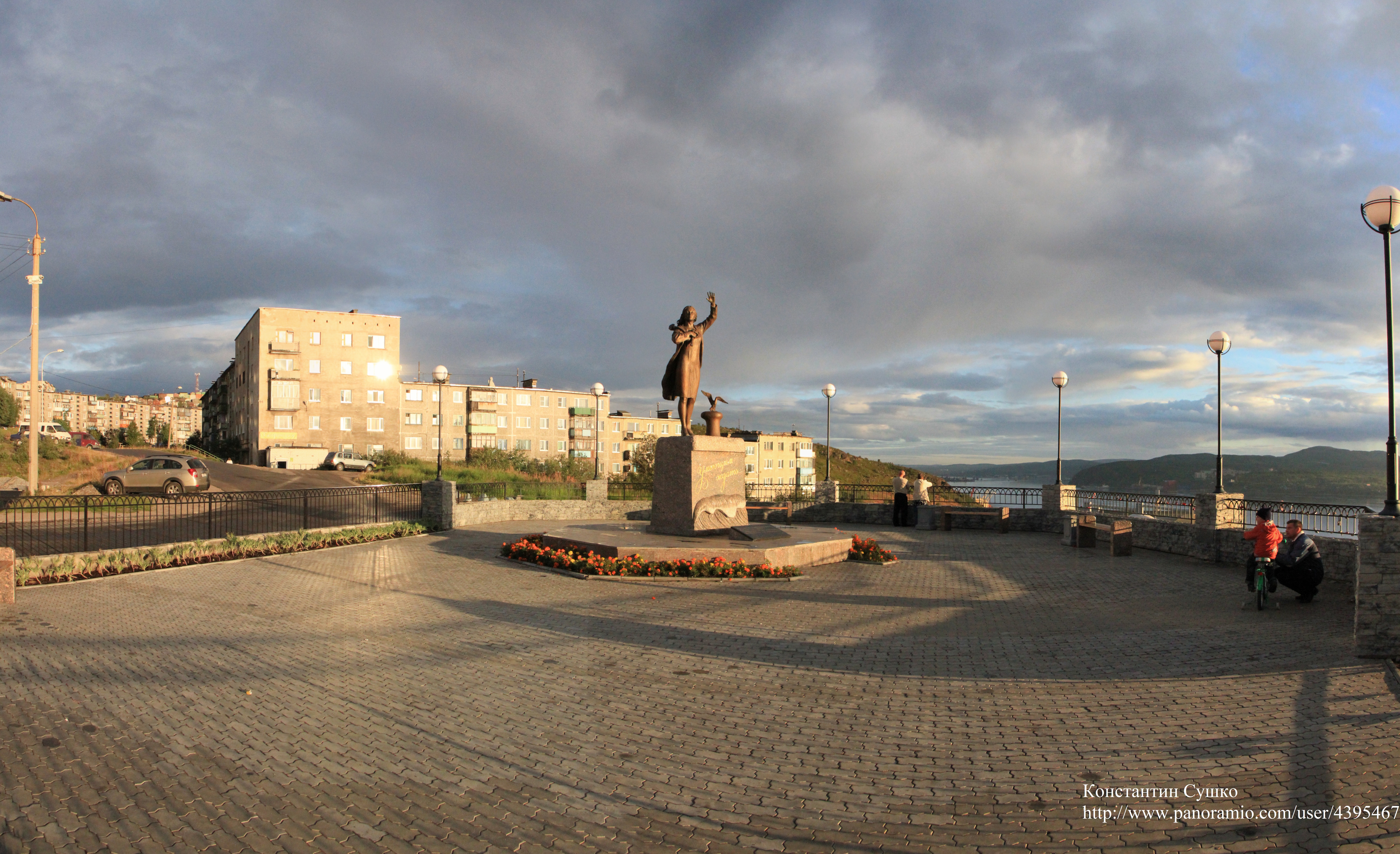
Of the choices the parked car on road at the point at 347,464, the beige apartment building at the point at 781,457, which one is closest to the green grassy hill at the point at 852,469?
the beige apartment building at the point at 781,457

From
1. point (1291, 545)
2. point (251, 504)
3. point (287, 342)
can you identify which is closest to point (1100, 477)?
point (1291, 545)

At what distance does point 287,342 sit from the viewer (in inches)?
2452

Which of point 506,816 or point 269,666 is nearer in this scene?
point 506,816

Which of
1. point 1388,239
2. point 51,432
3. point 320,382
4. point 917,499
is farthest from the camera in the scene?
point 320,382

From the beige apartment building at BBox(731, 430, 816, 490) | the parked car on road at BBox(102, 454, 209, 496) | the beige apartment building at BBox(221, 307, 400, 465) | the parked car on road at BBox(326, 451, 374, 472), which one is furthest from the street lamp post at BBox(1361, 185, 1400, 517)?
the beige apartment building at BBox(731, 430, 816, 490)

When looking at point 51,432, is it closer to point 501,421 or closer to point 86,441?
point 86,441

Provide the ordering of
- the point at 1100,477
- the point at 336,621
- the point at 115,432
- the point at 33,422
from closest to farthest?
the point at 336,621 < the point at 33,422 < the point at 1100,477 < the point at 115,432

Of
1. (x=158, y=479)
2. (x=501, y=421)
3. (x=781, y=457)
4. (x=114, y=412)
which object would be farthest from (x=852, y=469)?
(x=114, y=412)

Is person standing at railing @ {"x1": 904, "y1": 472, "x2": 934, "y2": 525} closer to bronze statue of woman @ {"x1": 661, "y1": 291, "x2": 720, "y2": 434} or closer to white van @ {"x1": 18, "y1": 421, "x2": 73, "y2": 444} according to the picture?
bronze statue of woman @ {"x1": 661, "y1": 291, "x2": 720, "y2": 434}

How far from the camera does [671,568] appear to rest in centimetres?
1172

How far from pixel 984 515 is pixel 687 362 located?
34.1 ft

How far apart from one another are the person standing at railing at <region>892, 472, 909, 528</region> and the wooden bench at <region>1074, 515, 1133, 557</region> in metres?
4.99

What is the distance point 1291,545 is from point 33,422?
26.6 m

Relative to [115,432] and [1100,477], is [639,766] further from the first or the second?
[115,432]
